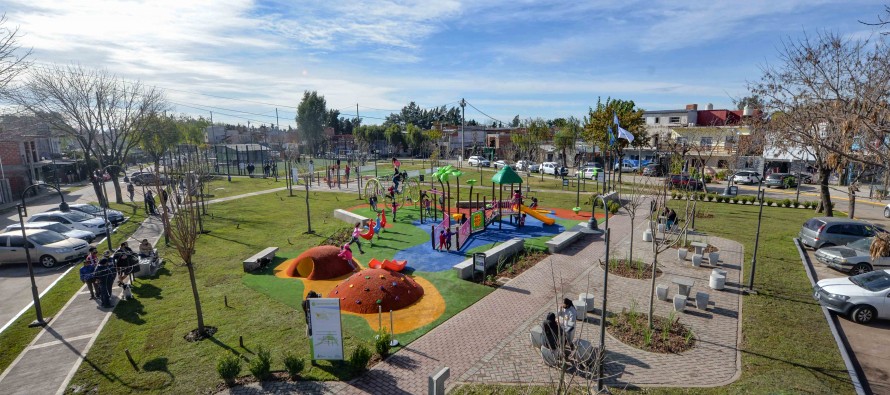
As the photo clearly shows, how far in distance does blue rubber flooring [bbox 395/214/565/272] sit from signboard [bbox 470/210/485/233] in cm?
28

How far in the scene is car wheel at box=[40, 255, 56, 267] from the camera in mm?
18922

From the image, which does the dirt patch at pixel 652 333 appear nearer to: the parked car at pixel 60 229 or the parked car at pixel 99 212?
the parked car at pixel 60 229

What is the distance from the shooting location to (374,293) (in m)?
13.8

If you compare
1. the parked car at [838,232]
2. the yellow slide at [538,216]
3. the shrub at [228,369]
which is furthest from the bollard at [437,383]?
the parked car at [838,232]

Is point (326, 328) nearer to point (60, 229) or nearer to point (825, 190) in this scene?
point (60, 229)

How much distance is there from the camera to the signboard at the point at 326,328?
10.5 metres

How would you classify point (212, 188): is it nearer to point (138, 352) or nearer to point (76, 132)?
point (76, 132)

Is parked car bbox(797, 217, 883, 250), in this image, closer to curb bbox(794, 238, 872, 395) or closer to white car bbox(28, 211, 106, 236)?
curb bbox(794, 238, 872, 395)

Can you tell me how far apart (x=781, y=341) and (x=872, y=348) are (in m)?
2.35

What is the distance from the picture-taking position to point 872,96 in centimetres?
937

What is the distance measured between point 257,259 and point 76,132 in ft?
85.5

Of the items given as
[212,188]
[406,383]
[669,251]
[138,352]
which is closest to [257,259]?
[138,352]

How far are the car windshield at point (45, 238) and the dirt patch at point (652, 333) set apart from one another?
75.9 ft

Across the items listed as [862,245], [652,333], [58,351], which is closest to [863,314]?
[862,245]
